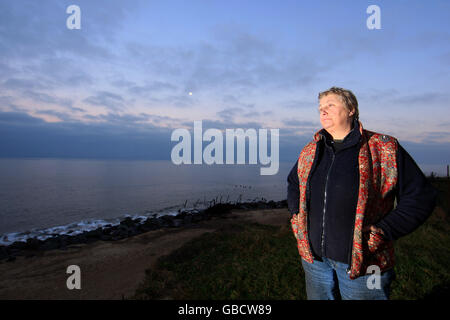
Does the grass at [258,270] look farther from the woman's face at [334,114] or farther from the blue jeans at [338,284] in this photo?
the woman's face at [334,114]

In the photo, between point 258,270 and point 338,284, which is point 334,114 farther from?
point 258,270

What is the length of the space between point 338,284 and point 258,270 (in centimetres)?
391

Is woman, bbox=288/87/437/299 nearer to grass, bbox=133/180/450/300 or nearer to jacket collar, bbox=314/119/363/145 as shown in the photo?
jacket collar, bbox=314/119/363/145

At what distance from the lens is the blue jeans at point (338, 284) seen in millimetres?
2004

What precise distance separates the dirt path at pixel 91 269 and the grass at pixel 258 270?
71 centimetres

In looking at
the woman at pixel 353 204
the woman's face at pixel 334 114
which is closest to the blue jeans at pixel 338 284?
the woman at pixel 353 204

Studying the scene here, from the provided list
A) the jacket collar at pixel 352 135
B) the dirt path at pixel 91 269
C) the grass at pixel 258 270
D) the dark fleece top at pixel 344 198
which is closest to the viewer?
the dark fleece top at pixel 344 198

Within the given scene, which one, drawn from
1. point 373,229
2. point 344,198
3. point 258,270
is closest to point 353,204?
point 344,198

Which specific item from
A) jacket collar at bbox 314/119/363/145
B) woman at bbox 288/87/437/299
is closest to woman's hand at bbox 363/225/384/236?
woman at bbox 288/87/437/299

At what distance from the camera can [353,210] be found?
2.05 metres

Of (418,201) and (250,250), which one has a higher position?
(418,201)
